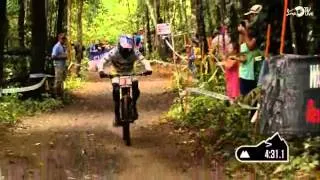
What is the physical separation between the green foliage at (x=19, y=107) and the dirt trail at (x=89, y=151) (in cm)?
32

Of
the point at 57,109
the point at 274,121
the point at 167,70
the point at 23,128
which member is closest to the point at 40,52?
the point at 57,109

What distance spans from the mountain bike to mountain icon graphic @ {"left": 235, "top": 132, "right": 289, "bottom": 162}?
4.44 m

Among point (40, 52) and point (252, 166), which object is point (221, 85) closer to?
point (40, 52)

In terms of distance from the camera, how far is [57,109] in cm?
1596

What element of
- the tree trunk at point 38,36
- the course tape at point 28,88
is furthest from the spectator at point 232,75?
the tree trunk at point 38,36

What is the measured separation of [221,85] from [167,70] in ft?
52.5

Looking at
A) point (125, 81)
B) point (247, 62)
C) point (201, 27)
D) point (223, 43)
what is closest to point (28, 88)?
point (201, 27)

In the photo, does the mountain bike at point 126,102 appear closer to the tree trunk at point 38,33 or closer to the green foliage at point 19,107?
the green foliage at point 19,107

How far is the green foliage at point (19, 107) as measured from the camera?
43.5 feet

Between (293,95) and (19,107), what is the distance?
9.35 metres

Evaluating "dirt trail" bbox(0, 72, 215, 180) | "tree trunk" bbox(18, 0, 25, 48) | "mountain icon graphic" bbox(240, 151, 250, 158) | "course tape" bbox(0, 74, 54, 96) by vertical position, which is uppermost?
"tree trunk" bbox(18, 0, 25, 48)

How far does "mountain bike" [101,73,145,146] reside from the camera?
10.4m

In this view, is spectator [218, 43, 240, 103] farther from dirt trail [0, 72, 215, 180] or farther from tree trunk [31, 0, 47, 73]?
tree trunk [31, 0, 47, 73]

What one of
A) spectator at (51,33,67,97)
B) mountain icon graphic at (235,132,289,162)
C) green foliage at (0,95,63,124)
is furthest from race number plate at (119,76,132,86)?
spectator at (51,33,67,97)
